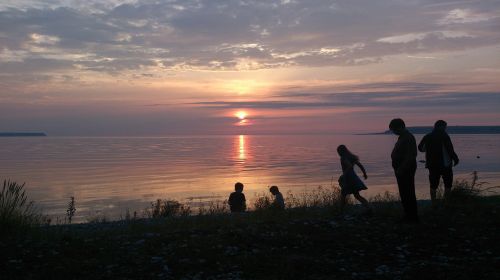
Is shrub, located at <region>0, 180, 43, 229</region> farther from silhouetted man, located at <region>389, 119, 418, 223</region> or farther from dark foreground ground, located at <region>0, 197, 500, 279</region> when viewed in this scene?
silhouetted man, located at <region>389, 119, 418, 223</region>

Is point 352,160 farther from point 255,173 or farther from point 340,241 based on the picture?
point 255,173

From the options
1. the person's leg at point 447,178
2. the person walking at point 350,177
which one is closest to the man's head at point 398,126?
the person walking at point 350,177

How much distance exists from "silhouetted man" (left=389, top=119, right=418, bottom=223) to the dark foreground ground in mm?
398

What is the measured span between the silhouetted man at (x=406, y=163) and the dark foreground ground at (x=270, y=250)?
398 mm

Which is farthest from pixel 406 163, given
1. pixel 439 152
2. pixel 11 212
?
pixel 11 212

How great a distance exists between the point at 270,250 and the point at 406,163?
335 cm

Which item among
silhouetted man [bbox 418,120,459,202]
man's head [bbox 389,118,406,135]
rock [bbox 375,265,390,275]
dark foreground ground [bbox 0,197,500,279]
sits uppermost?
man's head [bbox 389,118,406,135]

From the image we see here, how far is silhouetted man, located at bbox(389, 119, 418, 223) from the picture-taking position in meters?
9.69

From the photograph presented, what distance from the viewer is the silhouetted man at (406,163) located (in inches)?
381

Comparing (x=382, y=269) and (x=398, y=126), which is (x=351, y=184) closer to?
(x=398, y=126)

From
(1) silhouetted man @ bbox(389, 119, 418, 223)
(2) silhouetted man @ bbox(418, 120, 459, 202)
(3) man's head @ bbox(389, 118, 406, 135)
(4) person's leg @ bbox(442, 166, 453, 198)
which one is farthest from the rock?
(4) person's leg @ bbox(442, 166, 453, 198)

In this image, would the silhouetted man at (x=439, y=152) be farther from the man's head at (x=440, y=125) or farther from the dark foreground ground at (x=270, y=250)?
the dark foreground ground at (x=270, y=250)

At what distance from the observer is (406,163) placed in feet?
31.9

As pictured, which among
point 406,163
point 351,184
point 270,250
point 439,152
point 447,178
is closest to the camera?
point 270,250
